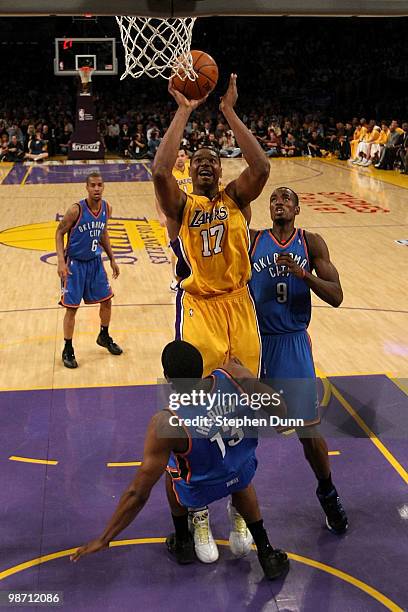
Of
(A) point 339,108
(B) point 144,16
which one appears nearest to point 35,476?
(B) point 144,16

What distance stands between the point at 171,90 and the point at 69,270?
297 centimetres

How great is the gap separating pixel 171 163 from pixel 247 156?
374 millimetres

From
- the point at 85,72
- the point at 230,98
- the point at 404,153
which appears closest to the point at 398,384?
the point at 230,98

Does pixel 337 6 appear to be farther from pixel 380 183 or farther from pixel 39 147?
pixel 39 147

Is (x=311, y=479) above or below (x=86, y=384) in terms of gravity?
above

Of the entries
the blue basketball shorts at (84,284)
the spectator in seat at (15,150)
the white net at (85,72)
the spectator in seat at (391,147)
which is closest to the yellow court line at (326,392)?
the blue basketball shorts at (84,284)

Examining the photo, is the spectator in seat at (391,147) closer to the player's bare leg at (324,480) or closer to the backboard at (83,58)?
the backboard at (83,58)

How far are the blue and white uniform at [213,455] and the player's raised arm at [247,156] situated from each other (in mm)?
977

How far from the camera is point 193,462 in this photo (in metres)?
3.32

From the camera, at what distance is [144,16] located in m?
4.33

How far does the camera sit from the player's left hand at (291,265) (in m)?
3.91

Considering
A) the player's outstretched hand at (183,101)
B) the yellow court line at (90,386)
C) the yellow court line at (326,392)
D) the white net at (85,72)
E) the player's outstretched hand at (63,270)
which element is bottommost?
the white net at (85,72)

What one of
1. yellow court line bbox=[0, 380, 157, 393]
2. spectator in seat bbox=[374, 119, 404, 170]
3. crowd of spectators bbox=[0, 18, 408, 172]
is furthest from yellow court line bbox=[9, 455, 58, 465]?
crowd of spectators bbox=[0, 18, 408, 172]

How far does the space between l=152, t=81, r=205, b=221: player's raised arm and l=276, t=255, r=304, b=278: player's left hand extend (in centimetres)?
60
